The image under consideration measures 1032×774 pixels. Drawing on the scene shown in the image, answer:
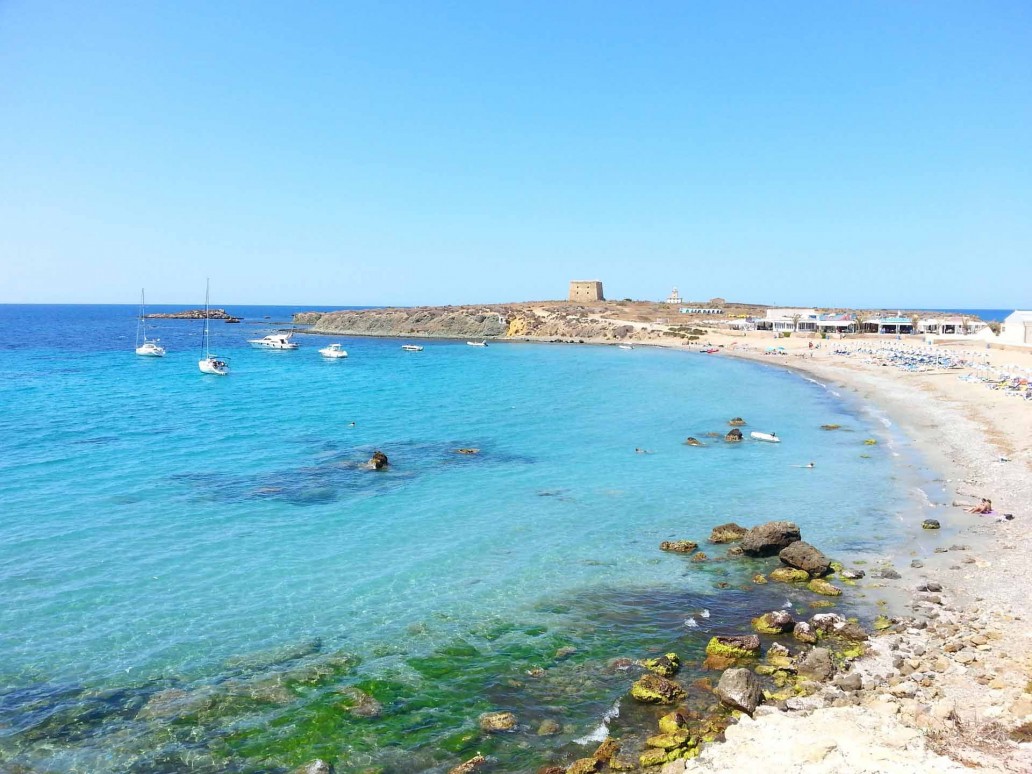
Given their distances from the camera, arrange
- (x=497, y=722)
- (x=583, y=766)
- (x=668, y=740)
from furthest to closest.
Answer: (x=497, y=722), (x=668, y=740), (x=583, y=766)

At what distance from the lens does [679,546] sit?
21844mm

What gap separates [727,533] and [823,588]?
15.2 ft

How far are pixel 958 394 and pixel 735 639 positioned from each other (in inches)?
1871

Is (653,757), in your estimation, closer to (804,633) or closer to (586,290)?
(804,633)

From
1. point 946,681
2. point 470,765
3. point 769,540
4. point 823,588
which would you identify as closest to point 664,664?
point 470,765

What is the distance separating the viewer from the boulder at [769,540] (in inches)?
830

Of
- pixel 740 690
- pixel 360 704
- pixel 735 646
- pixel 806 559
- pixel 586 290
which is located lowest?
pixel 360 704

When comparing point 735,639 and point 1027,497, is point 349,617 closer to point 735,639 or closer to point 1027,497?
point 735,639

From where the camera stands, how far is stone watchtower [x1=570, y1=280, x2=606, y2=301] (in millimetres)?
183125

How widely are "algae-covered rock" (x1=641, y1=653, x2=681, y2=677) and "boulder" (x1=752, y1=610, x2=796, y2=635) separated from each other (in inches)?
112

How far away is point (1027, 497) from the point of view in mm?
25562

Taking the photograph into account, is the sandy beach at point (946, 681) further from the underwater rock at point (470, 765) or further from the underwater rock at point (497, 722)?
the underwater rock at point (470, 765)

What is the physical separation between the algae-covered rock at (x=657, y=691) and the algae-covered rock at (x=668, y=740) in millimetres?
1140

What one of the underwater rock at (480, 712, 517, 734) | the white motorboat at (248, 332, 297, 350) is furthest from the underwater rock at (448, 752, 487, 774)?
the white motorboat at (248, 332, 297, 350)
